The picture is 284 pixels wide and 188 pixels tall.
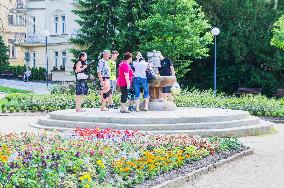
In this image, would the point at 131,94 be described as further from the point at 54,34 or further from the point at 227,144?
the point at 54,34

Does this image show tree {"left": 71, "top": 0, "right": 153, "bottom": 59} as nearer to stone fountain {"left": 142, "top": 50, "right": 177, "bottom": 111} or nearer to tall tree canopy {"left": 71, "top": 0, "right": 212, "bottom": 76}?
tall tree canopy {"left": 71, "top": 0, "right": 212, "bottom": 76}

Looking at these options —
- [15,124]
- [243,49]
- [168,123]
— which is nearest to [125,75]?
[168,123]

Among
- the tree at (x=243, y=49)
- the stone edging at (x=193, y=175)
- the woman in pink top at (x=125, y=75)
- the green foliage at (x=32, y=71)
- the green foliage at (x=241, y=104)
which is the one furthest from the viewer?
the green foliage at (x=32, y=71)

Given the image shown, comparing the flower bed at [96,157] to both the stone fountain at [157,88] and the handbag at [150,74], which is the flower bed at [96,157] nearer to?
the handbag at [150,74]

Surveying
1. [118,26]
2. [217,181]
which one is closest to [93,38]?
[118,26]

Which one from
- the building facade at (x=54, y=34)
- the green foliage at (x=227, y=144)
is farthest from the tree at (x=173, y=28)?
the green foliage at (x=227, y=144)

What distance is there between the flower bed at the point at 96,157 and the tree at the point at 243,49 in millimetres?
26632

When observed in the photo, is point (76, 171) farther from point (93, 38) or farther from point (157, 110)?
point (93, 38)

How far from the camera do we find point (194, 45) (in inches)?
1400

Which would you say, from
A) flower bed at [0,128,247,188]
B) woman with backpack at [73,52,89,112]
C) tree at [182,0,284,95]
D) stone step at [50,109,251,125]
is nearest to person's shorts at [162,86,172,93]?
stone step at [50,109,251,125]

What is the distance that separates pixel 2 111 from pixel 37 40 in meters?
33.1

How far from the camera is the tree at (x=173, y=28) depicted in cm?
3497

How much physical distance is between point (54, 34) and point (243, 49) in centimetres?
2228

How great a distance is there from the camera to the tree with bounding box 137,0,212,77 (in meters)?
35.0
